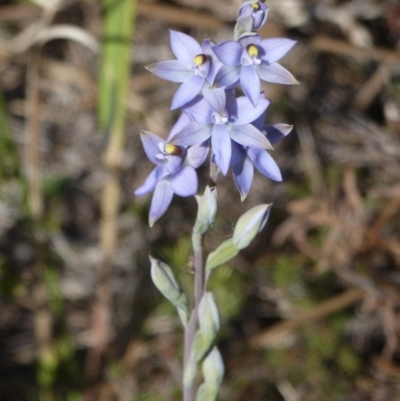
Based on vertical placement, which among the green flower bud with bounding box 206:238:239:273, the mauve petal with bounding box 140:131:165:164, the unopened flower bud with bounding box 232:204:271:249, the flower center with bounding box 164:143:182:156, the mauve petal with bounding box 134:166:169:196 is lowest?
the green flower bud with bounding box 206:238:239:273

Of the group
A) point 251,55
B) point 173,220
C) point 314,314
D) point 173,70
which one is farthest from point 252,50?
point 173,220

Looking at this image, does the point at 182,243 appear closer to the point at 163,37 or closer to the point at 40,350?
the point at 40,350

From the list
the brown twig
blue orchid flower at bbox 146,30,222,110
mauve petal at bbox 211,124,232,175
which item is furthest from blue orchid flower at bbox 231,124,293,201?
the brown twig

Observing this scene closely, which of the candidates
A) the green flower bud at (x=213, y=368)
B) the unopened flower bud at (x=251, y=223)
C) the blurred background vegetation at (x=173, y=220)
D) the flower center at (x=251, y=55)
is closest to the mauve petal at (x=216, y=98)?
the flower center at (x=251, y=55)

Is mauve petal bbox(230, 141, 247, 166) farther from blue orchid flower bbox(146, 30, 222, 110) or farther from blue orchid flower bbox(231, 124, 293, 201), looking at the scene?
blue orchid flower bbox(146, 30, 222, 110)

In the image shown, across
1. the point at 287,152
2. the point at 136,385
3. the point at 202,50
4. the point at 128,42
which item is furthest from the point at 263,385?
the point at 202,50

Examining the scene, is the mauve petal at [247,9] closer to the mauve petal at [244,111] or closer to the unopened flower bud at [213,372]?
the mauve petal at [244,111]
